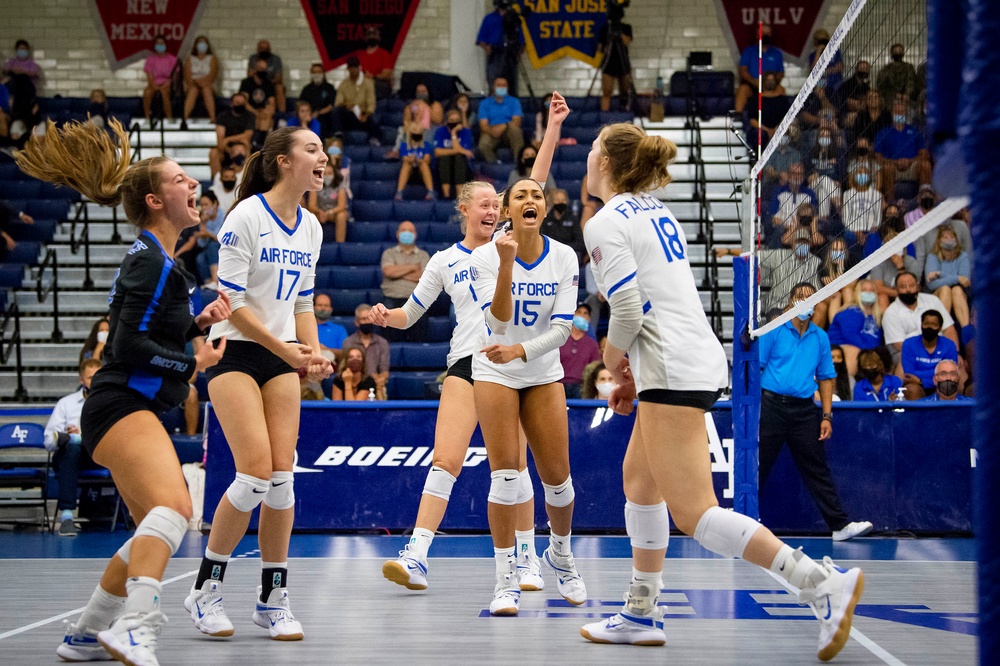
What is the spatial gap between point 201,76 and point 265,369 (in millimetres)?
15108

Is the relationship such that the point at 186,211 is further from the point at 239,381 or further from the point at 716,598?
the point at 716,598

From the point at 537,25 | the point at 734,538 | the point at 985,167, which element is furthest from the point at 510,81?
the point at 985,167

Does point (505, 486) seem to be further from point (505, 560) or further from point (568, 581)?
point (568, 581)

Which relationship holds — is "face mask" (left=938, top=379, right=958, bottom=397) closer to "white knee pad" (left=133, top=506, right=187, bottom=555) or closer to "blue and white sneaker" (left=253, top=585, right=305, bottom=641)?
"blue and white sneaker" (left=253, top=585, right=305, bottom=641)

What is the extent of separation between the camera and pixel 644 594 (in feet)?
13.3

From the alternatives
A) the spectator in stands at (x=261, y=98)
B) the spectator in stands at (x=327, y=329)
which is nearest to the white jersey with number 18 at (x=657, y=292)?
the spectator in stands at (x=327, y=329)

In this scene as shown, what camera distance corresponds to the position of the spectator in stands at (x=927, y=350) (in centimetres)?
1022

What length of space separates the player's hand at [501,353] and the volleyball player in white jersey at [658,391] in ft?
1.92

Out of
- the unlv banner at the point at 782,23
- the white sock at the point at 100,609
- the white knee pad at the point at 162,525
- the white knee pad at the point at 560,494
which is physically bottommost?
the white sock at the point at 100,609

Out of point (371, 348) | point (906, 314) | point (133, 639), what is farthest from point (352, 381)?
point (133, 639)

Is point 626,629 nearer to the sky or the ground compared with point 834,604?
nearer to the ground

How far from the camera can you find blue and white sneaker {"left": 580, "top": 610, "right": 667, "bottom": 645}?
4.03 m

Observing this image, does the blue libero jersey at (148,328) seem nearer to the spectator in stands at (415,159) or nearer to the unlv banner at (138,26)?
the spectator in stands at (415,159)

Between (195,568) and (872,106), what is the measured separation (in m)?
7.66
